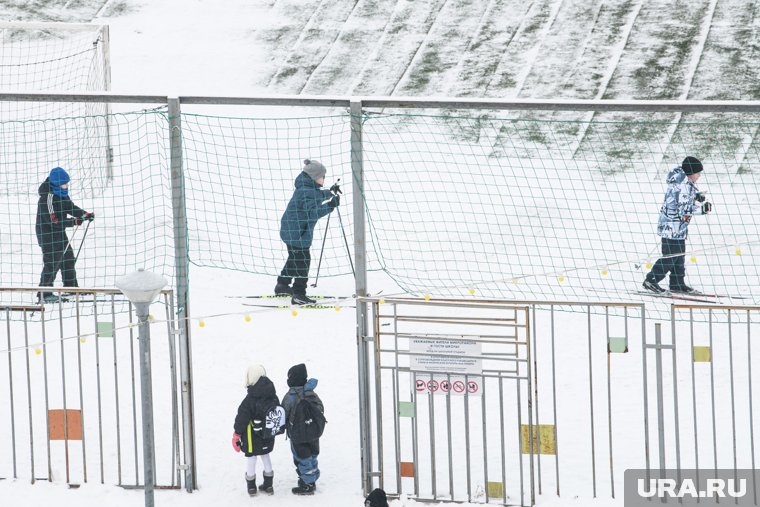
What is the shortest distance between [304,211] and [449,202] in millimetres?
2691

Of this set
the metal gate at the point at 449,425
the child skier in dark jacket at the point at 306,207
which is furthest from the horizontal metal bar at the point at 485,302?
the child skier in dark jacket at the point at 306,207

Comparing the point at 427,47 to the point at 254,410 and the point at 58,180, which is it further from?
the point at 254,410

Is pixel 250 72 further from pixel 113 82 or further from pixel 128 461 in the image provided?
pixel 128 461

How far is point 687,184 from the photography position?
45.2 ft

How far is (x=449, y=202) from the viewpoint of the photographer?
15.7 metres

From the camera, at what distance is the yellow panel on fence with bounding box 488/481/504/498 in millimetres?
10414

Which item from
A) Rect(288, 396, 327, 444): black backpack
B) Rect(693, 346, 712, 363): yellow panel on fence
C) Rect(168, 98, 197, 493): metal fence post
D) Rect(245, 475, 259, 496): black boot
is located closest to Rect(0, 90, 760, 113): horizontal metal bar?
Rect(168, 98, 197, 493): metal fence post

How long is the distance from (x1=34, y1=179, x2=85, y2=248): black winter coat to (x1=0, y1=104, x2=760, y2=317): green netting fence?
1.46ft

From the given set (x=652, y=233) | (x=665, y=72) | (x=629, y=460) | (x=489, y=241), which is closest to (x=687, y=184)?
(x=652, y=233)

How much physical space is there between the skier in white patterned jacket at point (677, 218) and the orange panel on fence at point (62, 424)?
249 inches

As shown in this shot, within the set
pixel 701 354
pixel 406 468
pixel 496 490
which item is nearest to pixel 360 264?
pixel 406 468

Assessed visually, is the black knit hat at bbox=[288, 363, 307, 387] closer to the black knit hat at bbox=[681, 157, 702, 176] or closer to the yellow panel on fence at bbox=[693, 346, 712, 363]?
the yellow panel on fence at bbox=[693, 346, 712, 363]

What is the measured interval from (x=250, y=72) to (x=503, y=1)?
4.77 meters

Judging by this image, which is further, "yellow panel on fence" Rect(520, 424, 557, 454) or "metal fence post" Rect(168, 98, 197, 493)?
"metal fence post" Rect(168, 98, 197, 493)
